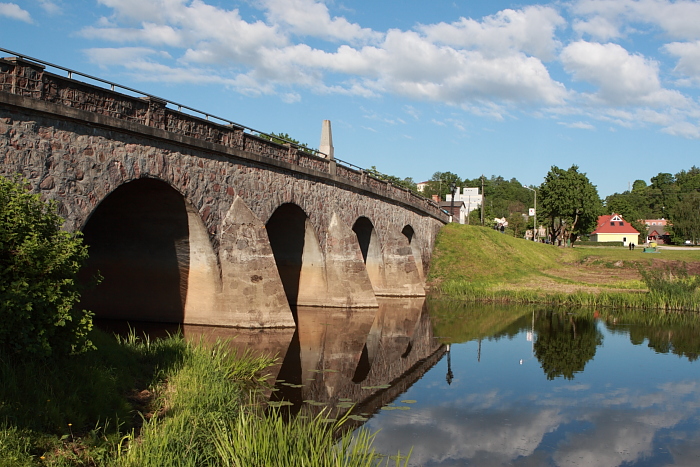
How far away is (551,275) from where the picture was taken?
38531 millimetres

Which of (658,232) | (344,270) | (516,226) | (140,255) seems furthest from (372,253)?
(658,232)

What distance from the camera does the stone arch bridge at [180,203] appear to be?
1349 centimetres

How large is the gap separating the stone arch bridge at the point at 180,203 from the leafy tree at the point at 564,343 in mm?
7457

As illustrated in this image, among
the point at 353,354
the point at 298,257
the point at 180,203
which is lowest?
the point at 353,354

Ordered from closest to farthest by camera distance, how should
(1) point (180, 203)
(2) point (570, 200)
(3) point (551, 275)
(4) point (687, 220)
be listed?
1. (1) point (180, 203)
2. (3) point (551, 275)
3. (2) point (570, 200)
4. (4) point (687, 220)

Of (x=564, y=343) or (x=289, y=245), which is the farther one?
(x=289, y=245)

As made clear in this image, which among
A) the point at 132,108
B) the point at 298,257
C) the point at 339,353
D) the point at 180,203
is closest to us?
Answer: the point at 132,108

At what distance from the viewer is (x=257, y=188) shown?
2130 cm

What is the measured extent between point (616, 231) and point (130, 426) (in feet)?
344

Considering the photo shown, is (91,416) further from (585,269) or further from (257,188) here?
(585,269)

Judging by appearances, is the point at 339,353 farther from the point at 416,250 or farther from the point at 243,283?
the point at 416,250

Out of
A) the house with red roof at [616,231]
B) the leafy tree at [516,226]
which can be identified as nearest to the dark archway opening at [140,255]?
the leafy tree at [516,226]

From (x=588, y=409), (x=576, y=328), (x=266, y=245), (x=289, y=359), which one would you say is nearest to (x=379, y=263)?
(x=576, y=328)

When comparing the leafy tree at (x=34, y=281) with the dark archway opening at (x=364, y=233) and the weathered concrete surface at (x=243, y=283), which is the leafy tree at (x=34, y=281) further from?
the dark archway opening at (x=364, y=233)
